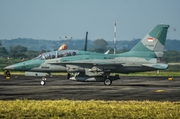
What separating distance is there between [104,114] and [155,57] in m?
21.0

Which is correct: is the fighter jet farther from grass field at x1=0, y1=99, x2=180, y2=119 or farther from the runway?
grass field at x1=0, y1=99, x2=180, y2=119

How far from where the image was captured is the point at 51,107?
67.3 feet

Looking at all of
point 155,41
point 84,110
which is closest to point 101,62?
point 155,41

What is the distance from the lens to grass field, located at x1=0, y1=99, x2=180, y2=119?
18.0 metres

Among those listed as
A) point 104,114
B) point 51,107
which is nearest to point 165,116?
point 104,114

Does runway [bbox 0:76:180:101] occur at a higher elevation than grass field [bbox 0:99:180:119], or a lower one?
higher

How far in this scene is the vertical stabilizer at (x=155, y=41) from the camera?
39031 millimetres

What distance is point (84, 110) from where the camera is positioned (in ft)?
64.7

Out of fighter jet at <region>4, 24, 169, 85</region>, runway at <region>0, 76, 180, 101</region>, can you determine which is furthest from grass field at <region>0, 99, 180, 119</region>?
fighter jet at <region>4, 24, 169, 85</region>

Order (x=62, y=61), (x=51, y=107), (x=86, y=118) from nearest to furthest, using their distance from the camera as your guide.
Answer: (x=86, y=118)
(x=51, y=107)
(x=62, y=61)

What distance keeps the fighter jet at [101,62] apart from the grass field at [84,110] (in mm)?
15984

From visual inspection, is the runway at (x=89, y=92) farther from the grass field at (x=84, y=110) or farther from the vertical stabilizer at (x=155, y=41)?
the grass field at (x=84, y=110)

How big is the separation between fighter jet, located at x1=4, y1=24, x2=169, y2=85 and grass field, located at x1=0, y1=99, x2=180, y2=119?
1598 cm

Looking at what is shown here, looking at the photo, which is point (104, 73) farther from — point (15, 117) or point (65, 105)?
point (15, 117)
